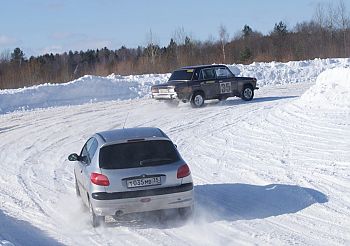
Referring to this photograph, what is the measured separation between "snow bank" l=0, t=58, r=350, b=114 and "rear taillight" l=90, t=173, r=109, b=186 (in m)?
22.0

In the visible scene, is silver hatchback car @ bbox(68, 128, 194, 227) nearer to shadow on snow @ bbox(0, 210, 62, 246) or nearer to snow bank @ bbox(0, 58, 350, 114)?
shadow on snow @ bbox(0, 210, 62, 246)

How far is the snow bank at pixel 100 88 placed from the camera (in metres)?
32.9

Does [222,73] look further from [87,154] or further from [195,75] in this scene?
[87,154]

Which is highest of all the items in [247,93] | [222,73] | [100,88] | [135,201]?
[222,73]

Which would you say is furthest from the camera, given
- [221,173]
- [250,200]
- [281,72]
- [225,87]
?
[281,72]

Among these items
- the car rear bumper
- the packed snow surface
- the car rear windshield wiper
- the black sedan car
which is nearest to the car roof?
the car rear windshield wiper

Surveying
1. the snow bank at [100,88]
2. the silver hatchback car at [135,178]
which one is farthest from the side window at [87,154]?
the snow bank at [100,88]

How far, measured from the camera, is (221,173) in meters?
13.8

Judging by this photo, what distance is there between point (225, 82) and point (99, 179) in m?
18.3

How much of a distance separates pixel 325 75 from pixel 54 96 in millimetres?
15740

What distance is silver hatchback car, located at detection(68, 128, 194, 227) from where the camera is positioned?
31.2 feet

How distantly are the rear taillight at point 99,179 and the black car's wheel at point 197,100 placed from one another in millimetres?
16935

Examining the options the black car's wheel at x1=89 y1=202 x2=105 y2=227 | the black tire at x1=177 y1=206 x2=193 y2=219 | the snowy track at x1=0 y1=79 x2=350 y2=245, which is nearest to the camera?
the snowy track at x1=0 y1=79 x2=350 y2=245

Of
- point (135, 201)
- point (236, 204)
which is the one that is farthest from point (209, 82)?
point (135, 201)
